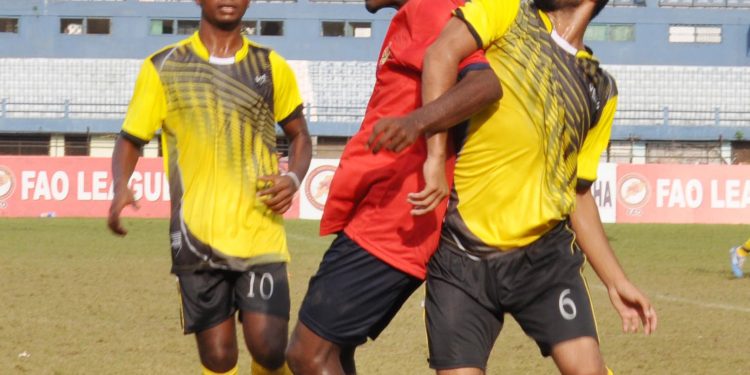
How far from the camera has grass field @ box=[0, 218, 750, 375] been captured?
9.34m

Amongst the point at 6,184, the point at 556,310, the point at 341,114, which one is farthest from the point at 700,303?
the point at 341,114

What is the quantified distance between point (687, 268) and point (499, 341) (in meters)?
8.16

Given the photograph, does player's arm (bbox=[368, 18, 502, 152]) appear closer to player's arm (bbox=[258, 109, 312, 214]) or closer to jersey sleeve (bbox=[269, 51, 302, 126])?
player's arm (bbox=[258, 109, 312, 214])

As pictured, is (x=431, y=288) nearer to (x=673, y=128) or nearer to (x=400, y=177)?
(x=400, y=177)

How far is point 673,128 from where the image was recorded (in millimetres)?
52625

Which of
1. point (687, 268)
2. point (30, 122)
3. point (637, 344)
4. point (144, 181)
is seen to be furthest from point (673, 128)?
point (637, 344)

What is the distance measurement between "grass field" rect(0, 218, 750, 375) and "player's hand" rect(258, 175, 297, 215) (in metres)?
2.74

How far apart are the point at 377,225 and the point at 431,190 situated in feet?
1.76

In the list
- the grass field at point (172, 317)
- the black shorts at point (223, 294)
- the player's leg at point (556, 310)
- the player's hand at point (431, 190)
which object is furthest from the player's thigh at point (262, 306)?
the grass field at point (172, 317)

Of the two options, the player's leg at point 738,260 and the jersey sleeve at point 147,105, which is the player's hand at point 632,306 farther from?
the player's leg at point 738,260

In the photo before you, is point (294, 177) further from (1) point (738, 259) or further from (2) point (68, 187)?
(2) point (68, 187)

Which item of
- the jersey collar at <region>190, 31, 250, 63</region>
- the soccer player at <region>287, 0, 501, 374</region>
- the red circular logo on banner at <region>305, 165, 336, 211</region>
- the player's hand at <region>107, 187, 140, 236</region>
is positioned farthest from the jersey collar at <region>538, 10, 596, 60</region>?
the red circular logo on banner at <region>305, 165, 336, 211</region>

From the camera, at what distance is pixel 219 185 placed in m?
6.43

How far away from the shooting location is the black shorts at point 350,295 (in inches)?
196
